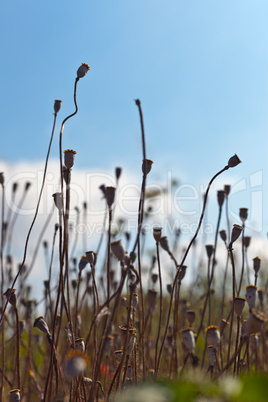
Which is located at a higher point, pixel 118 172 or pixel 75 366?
pixel 118 172

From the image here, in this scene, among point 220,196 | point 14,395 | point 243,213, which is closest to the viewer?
point 14,395

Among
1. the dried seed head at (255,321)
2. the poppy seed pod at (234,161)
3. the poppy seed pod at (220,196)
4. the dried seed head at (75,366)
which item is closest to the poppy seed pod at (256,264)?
the poppy seed pod at (220,196)

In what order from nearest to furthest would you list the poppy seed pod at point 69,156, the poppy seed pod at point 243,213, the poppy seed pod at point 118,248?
the poppy seed pod at point 118,248
the poppy seed pod at point 69,156
the poppy seed pod at point 243,213

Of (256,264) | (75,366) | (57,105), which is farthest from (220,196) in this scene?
(75,366)

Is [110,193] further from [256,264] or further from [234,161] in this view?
[256,264]

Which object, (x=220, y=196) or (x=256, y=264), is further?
(x=220, y=196)

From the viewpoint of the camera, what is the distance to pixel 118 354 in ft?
4.11

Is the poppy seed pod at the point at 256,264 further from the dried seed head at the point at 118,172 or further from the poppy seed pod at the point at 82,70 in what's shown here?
the poppy seed pod at the point at 82,70

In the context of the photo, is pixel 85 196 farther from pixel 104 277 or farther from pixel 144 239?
pixel 104 277

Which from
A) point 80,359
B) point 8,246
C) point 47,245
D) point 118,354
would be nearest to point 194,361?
point 118,354

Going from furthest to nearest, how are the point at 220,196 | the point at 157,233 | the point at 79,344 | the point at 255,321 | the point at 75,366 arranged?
the point at 220,196, the point at 157,233, the point at 79,344, the point at 255,321, the point at 75,366

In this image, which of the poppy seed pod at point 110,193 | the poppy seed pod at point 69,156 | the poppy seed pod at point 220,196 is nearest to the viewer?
the poppy seed pod at point 110,193

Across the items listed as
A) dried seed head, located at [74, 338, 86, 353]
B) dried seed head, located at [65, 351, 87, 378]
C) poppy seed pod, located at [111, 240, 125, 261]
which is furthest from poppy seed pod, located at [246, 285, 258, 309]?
dried seed head, located at [65, 351, 87, 378]

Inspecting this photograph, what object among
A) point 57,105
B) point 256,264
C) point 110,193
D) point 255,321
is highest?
point 57,105
